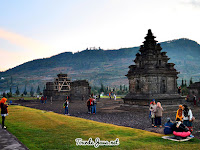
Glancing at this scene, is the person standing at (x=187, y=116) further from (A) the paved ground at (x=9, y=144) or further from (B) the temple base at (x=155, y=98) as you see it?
(B) the temple base at (x=155, y=98)

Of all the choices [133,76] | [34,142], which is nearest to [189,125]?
[34,142]

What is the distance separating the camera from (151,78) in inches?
1119

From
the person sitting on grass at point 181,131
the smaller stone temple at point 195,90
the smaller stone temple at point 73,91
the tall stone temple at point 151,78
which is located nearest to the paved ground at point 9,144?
the person sitting on grass at point 181,131

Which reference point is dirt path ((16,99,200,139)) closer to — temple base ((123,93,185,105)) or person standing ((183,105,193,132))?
temple base ((123,93,185,105))

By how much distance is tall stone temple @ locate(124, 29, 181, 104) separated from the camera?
92.6 ft

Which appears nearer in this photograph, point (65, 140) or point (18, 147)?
point (18, 147)

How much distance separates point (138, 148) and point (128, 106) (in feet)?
70.3

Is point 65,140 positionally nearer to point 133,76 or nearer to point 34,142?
point 34,142

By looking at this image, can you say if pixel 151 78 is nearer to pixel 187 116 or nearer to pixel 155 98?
pixel 155 98

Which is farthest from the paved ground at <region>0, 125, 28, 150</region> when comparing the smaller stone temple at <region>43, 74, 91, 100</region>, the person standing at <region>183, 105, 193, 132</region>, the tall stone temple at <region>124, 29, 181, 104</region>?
the smaller stone temple at <region>43, 74, 91, 100</region>

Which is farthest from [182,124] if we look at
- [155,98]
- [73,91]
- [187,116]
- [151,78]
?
[73,91]

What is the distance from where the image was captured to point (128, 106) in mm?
29750

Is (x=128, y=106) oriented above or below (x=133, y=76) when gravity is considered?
below

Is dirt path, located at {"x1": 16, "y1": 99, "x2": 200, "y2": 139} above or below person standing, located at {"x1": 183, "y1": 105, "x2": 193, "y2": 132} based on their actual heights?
below
